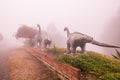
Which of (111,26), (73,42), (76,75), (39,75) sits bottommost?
(39,75)

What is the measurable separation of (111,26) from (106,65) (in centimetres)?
2997

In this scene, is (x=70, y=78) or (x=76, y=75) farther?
(x=70, y=78)

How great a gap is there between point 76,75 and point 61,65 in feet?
5.96

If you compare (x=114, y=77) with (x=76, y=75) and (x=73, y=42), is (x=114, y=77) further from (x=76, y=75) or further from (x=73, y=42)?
(x=73, y=42)

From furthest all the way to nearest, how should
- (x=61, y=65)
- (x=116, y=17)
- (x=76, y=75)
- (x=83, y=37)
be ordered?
(x=116, y=17)
(x=83, y=37)
(x=61, y=65)
(x=76, y=75)

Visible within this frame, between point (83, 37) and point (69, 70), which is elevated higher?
point (83, 37)

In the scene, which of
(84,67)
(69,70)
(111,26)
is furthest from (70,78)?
(111,26)

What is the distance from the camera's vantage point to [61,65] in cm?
777

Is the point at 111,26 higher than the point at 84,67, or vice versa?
the point at 111,26

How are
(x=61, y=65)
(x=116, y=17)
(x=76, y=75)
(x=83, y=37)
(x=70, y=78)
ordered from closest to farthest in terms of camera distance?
(x=76, y=75), (x=70, y=78), (x=61, y=65), (x=83, y=37), (x=116, y=17)

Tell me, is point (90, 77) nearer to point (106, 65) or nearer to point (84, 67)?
point (84, 67)

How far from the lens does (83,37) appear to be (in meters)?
10.2

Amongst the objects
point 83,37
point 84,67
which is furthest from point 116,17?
point 84,67

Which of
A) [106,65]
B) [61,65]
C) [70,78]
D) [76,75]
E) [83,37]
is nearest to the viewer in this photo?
[76,75]
